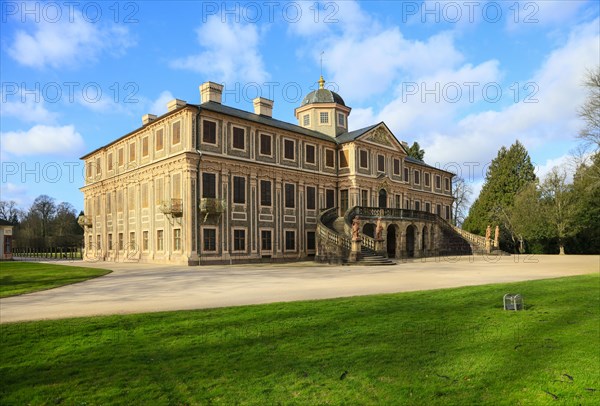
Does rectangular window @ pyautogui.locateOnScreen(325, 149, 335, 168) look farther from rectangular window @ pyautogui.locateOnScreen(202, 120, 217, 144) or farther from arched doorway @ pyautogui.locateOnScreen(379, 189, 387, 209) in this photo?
rectangular window @ pyautogui.locateOnScreen(202, 120, 217, 144)

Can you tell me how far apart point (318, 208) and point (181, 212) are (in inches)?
512

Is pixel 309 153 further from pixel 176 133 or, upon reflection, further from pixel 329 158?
pixel 176 133

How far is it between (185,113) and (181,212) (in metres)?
6.80

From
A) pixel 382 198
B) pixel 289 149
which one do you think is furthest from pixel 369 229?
pixel 289 149

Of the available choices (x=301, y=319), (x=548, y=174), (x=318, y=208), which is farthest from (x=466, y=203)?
(x=301, y=319)

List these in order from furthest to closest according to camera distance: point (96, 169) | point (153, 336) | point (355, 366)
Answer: point (96, 169) → point (153, 336) → point (355, 366)

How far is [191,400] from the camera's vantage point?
206 inches

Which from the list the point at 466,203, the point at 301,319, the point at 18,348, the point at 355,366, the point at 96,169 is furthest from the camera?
the point at 466,203

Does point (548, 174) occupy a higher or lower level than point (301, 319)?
higher

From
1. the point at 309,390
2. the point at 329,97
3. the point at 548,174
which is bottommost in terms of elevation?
the point at 309,390

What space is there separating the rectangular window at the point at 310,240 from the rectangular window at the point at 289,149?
21.4 feet

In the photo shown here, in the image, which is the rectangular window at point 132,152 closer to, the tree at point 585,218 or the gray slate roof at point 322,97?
the gray slate roof at point 322,97

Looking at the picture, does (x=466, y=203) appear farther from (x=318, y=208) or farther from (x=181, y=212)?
(x=181, y=212)

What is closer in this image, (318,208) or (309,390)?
(309,390)
